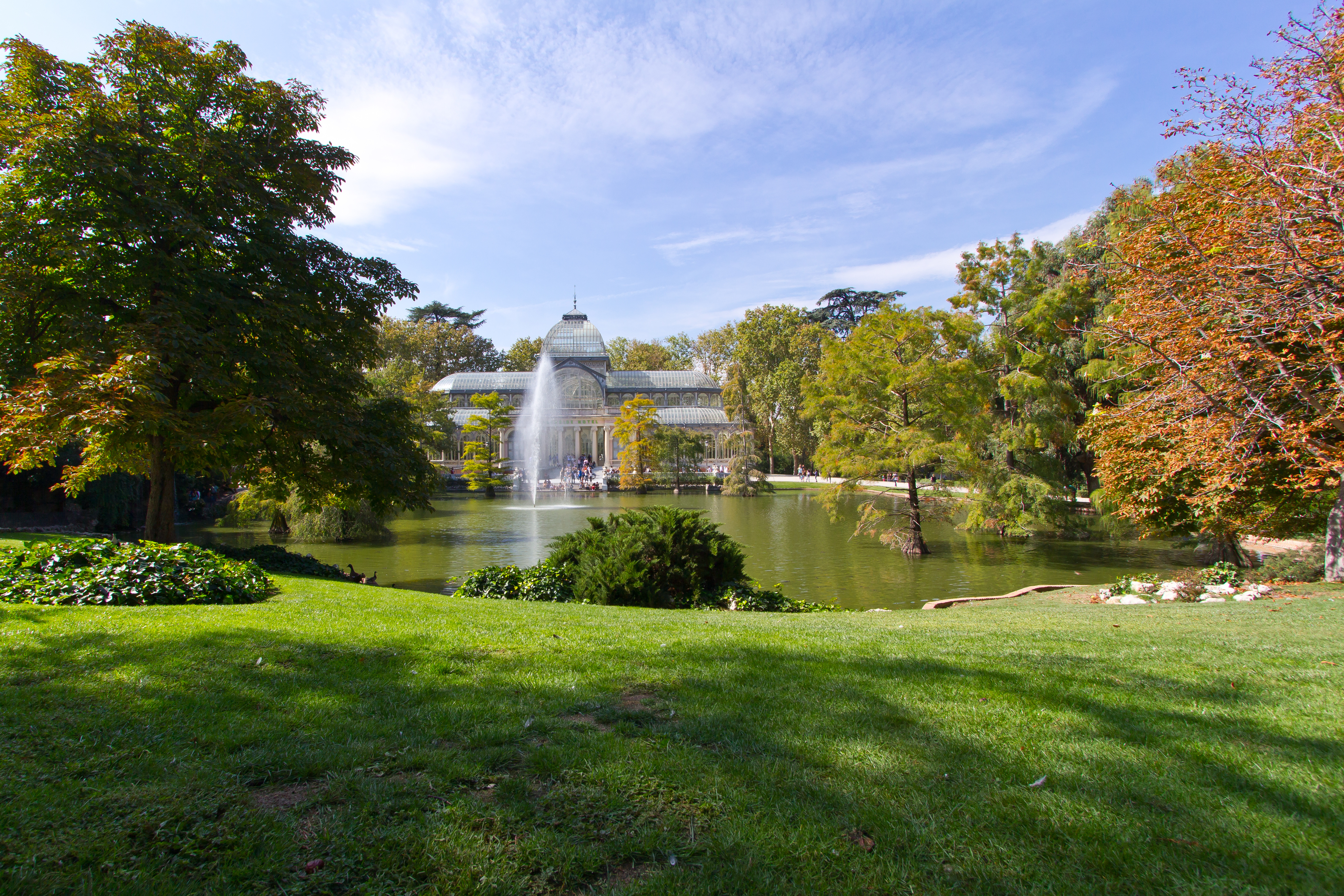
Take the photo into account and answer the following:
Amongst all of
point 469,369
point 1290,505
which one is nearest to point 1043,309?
point 1290,505

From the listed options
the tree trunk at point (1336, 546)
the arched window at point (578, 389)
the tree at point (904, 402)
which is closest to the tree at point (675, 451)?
the arched window at point (578, 389)

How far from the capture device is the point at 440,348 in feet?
203

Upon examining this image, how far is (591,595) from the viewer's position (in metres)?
8.63

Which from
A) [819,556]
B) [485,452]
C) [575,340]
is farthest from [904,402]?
[575,340]

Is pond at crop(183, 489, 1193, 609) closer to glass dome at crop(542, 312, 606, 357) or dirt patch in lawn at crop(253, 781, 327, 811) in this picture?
dirt patch in lawn at crop(253, 781, 327, 811)

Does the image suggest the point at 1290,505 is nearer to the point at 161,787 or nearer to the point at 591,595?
the point at 591,595

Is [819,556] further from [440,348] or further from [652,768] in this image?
[440,348]

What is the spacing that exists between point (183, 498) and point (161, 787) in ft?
77.8

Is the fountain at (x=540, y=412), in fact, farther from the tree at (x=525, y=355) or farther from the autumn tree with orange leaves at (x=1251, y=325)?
the autumn tree with orange leaves at (x=1251, y=325)

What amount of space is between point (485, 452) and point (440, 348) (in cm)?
2557

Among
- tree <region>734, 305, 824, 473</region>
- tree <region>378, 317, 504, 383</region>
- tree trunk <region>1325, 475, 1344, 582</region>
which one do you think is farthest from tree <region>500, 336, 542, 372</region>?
tree trunk <region>1325, 475, 1344, 582</region>

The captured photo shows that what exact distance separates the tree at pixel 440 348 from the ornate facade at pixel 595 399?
3.41m

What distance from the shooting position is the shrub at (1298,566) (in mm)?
10109

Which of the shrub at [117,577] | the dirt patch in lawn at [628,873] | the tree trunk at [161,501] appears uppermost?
the tree trunk at [161,501]
